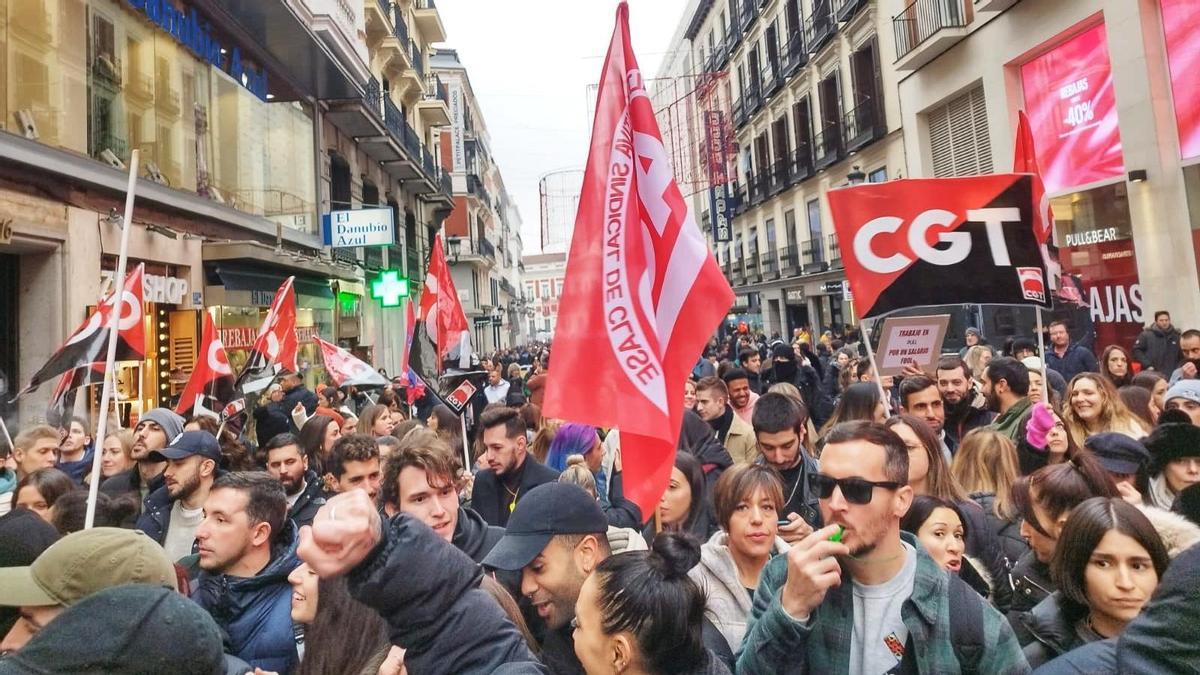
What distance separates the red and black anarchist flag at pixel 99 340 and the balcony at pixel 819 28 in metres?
22.3

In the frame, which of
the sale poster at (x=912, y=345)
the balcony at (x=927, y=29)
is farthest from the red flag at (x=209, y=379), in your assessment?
the balcony at (x=927, y=29)

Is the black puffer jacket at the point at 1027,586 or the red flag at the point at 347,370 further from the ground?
the red flag at the point at 347,370

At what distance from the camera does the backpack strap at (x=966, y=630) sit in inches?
73.4

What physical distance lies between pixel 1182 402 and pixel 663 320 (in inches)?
142

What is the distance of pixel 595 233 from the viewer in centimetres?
320

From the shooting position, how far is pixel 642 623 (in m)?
1.77

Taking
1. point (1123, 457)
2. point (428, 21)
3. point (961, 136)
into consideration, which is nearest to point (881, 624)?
point (1123, 457)

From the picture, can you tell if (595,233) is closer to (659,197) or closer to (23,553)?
(659,197)

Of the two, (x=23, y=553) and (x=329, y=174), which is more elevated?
(x=329, y=174)

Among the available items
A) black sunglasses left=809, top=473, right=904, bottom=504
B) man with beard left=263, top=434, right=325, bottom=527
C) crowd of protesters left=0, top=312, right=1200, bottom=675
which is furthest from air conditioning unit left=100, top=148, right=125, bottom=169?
black sunglasses left=809, top=473, right=904, bottom=504

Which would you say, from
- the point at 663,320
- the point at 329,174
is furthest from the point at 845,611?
the point at 329,174

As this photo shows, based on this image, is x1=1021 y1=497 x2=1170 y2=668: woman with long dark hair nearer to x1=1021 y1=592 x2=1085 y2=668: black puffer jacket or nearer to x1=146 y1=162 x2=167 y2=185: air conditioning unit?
x1=1021 y1=592 x2=1085 y2=668: black puffer jacket

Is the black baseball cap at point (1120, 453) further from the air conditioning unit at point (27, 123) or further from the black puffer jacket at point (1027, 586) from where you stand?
the air conditioning unit at point (27, 123)

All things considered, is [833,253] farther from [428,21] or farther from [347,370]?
[347,370]
